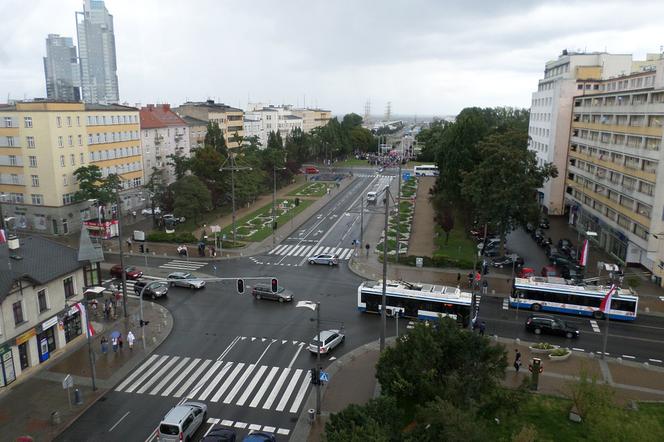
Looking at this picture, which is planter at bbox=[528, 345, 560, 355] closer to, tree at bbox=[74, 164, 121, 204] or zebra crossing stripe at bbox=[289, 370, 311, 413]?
zebra crossing stripe at bbox=[289, 370, 311, 413]

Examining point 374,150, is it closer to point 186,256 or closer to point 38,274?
point 186,256

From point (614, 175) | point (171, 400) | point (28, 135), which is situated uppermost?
point (28, 135)

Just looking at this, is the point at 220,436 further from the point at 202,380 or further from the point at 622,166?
the point at 622,166

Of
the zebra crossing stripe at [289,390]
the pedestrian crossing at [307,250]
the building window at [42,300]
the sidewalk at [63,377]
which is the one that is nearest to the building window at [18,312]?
the building window at [42,300]

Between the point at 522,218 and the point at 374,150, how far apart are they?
13616 centimetres

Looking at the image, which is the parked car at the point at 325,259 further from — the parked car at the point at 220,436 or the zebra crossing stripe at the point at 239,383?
the parked car at the point at 220,436

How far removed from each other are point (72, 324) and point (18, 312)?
5.24 meters

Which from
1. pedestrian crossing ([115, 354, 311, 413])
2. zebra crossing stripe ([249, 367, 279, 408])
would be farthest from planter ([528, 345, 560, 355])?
zebra crossing stripe ([249, 367, 279, 408])

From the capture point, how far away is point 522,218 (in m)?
51.1

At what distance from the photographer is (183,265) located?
171ft

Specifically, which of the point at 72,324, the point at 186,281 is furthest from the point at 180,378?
the point at 186,281

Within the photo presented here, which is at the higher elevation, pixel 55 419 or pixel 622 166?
pixel 622 166

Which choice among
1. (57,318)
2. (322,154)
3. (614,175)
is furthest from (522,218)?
(322,154)

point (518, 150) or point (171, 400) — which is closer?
point (171, 400)
